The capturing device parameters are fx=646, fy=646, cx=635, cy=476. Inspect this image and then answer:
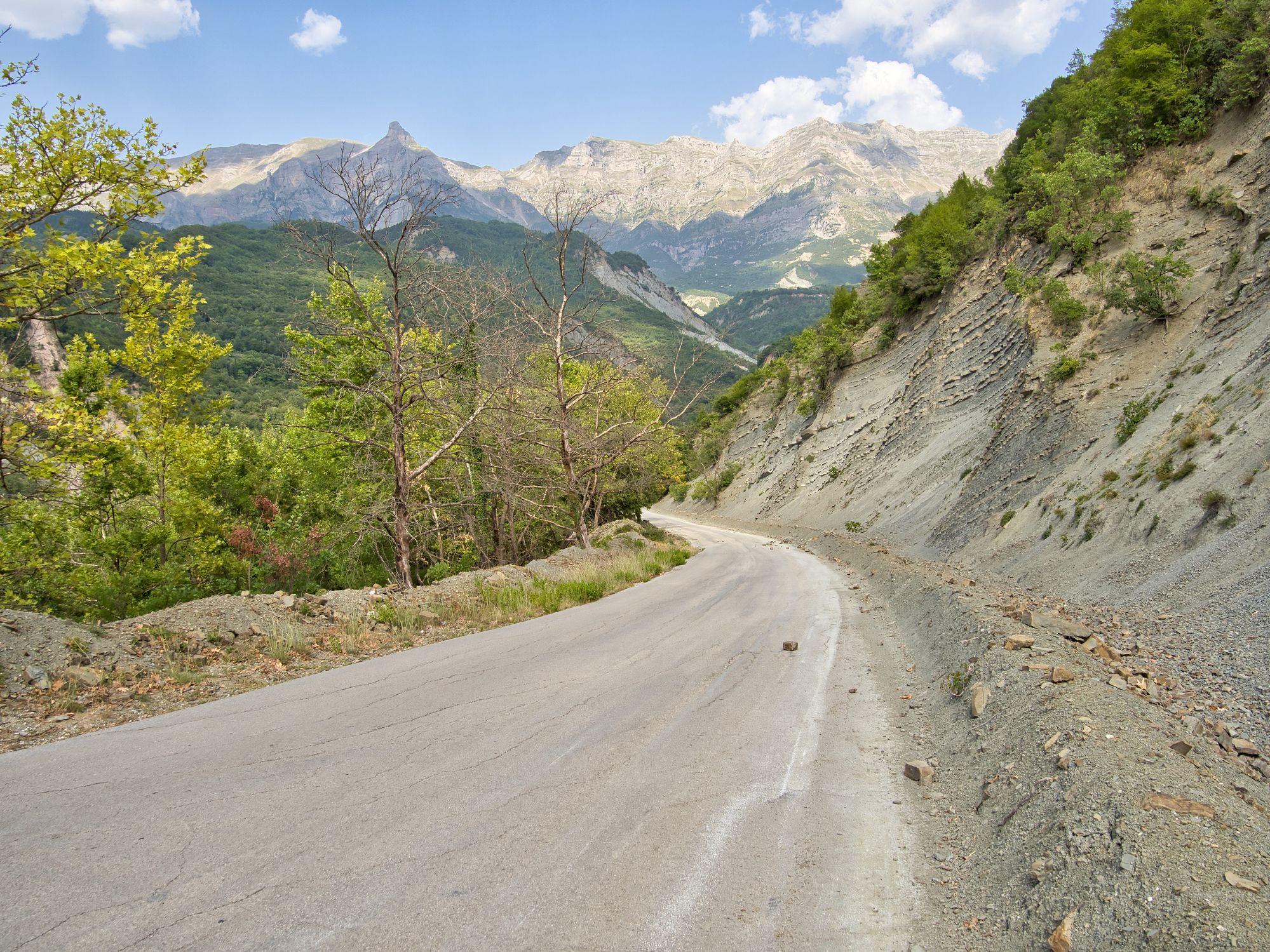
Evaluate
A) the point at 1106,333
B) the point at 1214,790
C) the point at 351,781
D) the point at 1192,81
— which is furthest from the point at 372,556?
the point at 1192,81

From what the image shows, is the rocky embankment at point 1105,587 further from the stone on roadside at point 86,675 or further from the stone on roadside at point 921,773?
the stone on roadside at point 86,675

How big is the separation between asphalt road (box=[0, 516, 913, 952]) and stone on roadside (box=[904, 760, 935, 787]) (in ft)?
→ 0.34

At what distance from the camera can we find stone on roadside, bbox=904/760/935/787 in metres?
4.37

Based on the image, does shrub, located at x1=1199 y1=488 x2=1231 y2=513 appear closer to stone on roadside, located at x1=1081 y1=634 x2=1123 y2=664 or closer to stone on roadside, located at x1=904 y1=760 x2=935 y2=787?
stone on roadside, located at x1=1081 y1=634 x2=1123 y2=664

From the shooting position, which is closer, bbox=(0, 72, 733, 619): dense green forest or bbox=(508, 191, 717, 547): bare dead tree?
bbox=(0, 72, 733, 619): dense green forest

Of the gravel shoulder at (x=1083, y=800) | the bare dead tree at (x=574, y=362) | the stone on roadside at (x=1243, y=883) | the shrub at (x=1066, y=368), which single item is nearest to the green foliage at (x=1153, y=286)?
the shrub at (x=1066, y=368)

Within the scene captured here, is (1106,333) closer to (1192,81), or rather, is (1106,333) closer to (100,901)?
(1192,81)

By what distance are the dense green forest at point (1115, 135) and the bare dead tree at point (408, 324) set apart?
14520 mm

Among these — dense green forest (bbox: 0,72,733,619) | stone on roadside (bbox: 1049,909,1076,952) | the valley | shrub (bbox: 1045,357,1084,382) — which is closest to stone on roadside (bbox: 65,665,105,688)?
the valley

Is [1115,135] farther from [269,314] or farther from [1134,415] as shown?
[269,314]

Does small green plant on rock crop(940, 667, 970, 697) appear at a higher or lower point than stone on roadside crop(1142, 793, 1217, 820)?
lower

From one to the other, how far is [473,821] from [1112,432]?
48.1ft

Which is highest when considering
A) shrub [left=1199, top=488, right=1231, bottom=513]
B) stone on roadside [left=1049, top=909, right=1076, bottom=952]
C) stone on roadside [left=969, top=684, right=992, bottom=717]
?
shrub [left=1199, top=488, right=1231, bottom=513]

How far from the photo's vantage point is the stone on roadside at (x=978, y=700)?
516 centimetres
